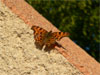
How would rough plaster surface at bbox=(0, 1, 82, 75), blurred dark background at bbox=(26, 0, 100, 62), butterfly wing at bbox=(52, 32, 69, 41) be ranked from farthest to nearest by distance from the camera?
blurred dark background at bbox=(26, 0, 100, 62), butterfly wing at bbox=(52, 32, 69, 41), rough plaster surface at bbox=(0, 1, 82, 75)

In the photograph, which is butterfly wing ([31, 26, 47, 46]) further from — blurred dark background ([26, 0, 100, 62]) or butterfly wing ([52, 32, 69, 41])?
blurred dark background ([26, 0, 100, 62])

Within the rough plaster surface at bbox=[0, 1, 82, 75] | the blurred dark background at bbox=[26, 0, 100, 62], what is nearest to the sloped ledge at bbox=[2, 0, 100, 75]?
the rough plaster surface at bbox=[0, 1, 82, 75]

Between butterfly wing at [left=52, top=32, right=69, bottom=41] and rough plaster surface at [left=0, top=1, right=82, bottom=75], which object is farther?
butterfly wing at [left=52, top=32, right=69, bottom=41]

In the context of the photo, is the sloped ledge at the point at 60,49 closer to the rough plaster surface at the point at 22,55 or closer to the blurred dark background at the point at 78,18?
the rough plaster surface at the point at 22,55

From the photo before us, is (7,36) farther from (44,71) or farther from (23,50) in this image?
(44,71)

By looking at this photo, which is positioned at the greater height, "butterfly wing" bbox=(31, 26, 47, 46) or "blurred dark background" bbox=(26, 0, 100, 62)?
"butterfly wing" bbox=(31, 26, 47, 46)
